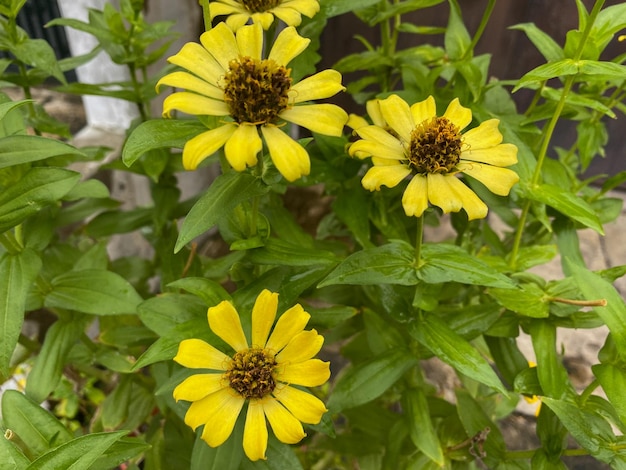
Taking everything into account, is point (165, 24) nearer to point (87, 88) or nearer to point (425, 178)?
point (87, 88)

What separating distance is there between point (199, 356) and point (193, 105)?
23 cm

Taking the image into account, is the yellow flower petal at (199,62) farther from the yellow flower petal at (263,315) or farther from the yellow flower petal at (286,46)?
the yellow flower petal at (263,315)

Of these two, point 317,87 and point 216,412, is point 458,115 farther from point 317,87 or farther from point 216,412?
point 216,412

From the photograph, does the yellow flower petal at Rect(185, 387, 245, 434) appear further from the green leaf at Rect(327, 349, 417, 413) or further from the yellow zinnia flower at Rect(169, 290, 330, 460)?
the green leaf at Rect(327, 349, 417, 413)

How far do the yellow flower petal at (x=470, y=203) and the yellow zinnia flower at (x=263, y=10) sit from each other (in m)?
0.22

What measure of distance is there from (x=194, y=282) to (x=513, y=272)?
17.0 inches

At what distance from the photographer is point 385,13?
77 cm

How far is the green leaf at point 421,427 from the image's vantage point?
0.71 meters

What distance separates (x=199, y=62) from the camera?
1.64 feet

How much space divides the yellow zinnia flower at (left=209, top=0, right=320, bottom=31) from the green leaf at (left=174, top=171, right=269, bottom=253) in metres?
0.16

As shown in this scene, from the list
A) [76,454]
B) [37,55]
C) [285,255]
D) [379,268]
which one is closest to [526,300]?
[379,268]

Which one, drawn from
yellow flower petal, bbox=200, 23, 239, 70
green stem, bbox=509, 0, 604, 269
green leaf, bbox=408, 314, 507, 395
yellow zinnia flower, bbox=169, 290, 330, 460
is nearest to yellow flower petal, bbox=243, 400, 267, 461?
yellow zinnia flower, bbox=169, 290, 330, 460

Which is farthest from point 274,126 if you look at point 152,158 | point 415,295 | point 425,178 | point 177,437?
point 177,437

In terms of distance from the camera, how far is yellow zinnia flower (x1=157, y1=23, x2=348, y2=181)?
0.45 meters
